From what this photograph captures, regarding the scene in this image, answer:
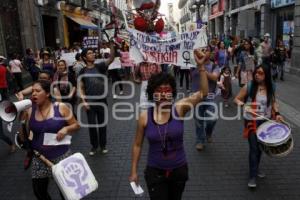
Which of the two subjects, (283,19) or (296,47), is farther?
(283,19)

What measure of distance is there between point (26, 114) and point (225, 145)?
3926 mm

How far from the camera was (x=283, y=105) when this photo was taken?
986 centimetres

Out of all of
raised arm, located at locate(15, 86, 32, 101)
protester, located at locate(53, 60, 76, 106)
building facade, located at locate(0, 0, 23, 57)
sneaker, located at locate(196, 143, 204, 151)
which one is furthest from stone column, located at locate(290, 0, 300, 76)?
raised arm, located at locate(15, 86, 32, 101)

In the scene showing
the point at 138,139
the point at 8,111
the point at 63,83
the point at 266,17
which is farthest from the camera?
the point at 266,17

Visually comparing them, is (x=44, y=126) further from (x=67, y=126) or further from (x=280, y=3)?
(x=280, y=3)

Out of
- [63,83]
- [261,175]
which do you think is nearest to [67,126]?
[261,175]

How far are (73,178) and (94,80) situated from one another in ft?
Answer: 9.24

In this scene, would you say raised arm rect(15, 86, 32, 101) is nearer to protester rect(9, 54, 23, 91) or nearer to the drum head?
the drum head

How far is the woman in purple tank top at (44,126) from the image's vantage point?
3631 millimetres

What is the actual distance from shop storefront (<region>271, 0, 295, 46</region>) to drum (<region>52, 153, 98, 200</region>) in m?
16.2

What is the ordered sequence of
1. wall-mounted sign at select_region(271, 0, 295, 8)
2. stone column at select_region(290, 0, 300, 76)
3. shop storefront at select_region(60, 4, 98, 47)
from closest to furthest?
stone column at select_region(290, 0, 300, 76), wall-mounted sign at select_region(271, 0, 295, 8), shop storefront at select_region(60, 4, 98, 47)

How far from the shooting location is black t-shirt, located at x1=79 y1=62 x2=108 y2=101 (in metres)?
6.00

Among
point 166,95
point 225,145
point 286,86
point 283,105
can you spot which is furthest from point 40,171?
point 286,86

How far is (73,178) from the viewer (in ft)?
11.2
